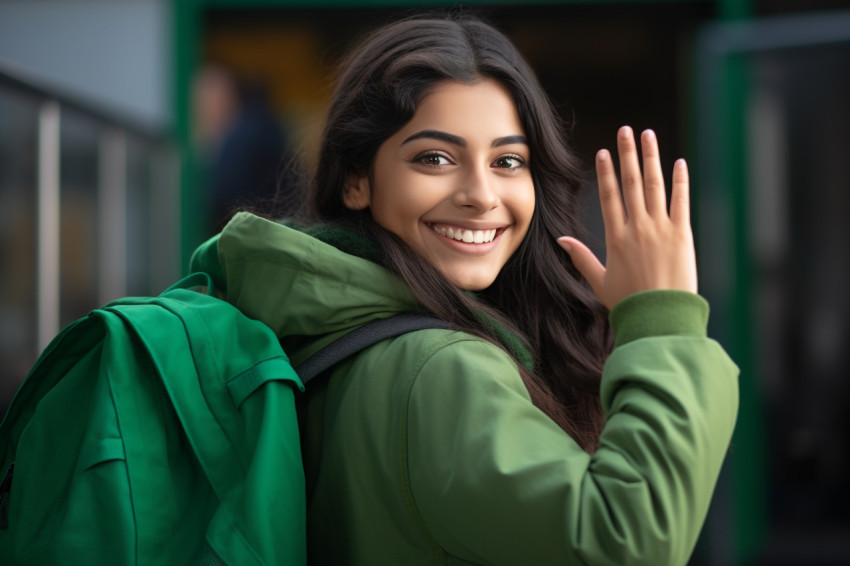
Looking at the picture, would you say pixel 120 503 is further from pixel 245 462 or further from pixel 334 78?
pixel 334 78

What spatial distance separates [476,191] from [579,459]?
57cm

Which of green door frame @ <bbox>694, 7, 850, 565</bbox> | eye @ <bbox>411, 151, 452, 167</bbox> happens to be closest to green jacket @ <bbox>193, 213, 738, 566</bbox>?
eye @ <bbox>411, 151, 452, 167</bbox>

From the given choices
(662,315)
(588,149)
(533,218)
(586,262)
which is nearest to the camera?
(662,315)

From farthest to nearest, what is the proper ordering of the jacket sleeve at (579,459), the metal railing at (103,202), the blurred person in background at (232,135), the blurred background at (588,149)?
the blurred person in background at (232,135)
the blurred background at (588,149)
the metal railing at (103,202)
the jacket sleeve at (579,459)

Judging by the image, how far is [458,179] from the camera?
1749 mm

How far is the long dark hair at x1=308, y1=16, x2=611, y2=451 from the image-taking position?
1.73 m

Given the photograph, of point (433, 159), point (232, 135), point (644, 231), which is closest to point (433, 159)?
point (433, 159)

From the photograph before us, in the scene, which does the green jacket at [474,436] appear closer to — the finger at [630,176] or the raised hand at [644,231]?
the raised hand at [644,231]

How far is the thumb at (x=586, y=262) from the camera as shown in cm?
164

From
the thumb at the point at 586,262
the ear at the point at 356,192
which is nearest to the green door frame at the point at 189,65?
the ear at the point at 356,192

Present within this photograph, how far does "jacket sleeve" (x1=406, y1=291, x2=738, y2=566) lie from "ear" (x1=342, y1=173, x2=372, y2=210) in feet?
1.67

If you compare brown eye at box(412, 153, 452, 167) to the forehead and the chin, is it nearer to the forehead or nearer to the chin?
the forehead

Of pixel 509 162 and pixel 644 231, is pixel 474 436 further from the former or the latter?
pixel 509 162

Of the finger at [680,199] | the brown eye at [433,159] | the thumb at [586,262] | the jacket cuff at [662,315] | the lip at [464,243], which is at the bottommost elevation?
the jacket cuff at [662,315]
